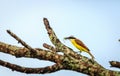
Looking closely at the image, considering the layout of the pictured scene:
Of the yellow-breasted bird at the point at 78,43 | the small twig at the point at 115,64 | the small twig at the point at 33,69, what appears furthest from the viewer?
the yellow-breasted bird at the point at 78,43

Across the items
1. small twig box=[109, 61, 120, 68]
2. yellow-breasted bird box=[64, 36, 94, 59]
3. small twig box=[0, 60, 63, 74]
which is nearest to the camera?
small twig box=[0, 60, 63, 74]

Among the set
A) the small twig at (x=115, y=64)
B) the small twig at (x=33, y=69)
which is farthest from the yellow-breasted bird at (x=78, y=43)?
the small twig at (x=33, y=69)

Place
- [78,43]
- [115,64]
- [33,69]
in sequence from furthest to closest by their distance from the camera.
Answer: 1. [78,43]
2. [115,64]
3. [33,69]

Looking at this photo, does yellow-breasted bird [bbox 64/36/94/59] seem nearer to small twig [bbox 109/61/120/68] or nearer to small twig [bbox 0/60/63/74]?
small twig [bbox 109/61/120/68]

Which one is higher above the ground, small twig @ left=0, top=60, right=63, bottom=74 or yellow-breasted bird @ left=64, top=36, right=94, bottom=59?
yellow-breasted bird @ left=64, top=36, right=94, bottom=59

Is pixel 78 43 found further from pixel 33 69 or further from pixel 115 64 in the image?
pixel 33 69

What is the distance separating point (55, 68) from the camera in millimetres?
5641

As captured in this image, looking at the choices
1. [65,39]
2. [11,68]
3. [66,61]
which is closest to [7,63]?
[11,68]

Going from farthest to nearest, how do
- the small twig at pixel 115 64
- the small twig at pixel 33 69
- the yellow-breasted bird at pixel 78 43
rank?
the yellow-breasted bird at pixel 78 43
the small twig at pixel 115 64
the small twig at pixel 33 69

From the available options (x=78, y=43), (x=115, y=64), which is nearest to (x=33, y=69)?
(x=115, y=64)

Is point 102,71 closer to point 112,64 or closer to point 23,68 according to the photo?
point 112,64

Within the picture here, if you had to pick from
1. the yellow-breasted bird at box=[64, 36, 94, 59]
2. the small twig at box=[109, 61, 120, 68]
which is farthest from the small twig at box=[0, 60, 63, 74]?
the yellow-breasted bird at box=[64, 36, 94, 59]

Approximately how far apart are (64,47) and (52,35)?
0.44 m

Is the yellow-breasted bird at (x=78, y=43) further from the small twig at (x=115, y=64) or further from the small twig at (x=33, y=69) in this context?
the small twig at (x=33, y=69)
